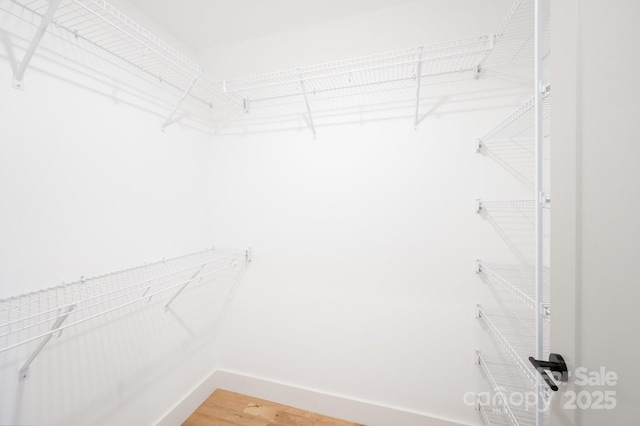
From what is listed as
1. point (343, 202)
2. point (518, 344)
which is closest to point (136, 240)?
point (343, 202)

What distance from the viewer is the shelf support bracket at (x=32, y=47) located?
0.86m

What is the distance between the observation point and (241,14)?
1.55m

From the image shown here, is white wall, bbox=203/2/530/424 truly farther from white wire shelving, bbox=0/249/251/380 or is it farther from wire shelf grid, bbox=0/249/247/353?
wire shelf grid, bbox=0/249/247/353

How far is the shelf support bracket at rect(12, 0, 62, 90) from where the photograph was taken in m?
0.86

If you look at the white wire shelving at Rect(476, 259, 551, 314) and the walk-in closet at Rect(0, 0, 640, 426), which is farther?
the white wire shelving at Rect(476, 259, 551, 314)

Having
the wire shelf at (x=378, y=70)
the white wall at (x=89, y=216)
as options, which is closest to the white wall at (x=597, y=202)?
the wire shelf at (x=378, y=70)

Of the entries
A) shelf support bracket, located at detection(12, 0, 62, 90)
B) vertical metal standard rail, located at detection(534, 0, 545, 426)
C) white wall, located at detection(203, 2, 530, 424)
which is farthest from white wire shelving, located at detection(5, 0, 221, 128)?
vertical metal standard rail, located at detection(534, 0, 545, 426)

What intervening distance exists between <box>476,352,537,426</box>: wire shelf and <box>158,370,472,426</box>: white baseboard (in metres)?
0.19

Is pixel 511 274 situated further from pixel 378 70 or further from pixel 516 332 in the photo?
pixel 378 70

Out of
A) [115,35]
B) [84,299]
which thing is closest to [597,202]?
[84,299]

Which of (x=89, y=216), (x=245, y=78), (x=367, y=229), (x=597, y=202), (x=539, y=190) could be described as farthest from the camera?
(x=367, y=229)

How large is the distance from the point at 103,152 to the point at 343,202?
1370 mm

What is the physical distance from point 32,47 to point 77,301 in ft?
3.30

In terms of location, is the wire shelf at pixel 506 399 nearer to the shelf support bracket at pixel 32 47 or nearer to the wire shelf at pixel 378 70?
the wire shelf at pixel 378 70
